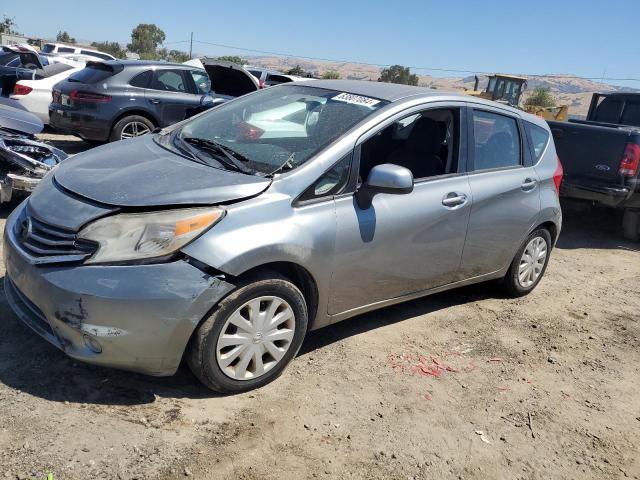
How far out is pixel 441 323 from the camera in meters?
4.65

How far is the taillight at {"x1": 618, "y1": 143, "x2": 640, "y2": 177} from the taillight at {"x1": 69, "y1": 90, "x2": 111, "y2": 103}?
726cm

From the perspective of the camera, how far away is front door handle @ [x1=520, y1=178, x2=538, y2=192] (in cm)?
485

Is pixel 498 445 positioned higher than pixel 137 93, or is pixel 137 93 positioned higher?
pixel 137 93

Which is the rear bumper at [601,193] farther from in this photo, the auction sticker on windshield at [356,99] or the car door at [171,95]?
the car door at [171,95]

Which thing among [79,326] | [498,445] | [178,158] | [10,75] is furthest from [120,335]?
[10,75]

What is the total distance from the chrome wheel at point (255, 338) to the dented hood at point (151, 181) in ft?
1.99

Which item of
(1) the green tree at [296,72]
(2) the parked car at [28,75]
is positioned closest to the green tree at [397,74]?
(1) the green tree at [296,72]

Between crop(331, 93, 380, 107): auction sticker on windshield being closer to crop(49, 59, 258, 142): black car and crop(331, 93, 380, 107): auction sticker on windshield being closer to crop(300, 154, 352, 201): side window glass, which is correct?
crop(300, 154, 352, 201): side window glass

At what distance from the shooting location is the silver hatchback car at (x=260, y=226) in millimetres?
2908

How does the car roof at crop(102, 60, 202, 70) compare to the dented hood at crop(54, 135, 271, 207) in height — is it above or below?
above

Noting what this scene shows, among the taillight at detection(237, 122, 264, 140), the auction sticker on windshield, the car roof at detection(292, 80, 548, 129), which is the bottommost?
the taillight at detection(237, 122, 264, 140)

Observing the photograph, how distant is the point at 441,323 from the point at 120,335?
2.61 metres

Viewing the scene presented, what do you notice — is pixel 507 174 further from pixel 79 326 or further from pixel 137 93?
pixel 137 93

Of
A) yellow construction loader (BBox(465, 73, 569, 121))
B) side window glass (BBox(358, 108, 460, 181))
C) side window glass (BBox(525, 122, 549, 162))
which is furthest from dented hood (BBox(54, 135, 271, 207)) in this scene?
yellow construction loader (BBox(465, 73, 569, 121))
